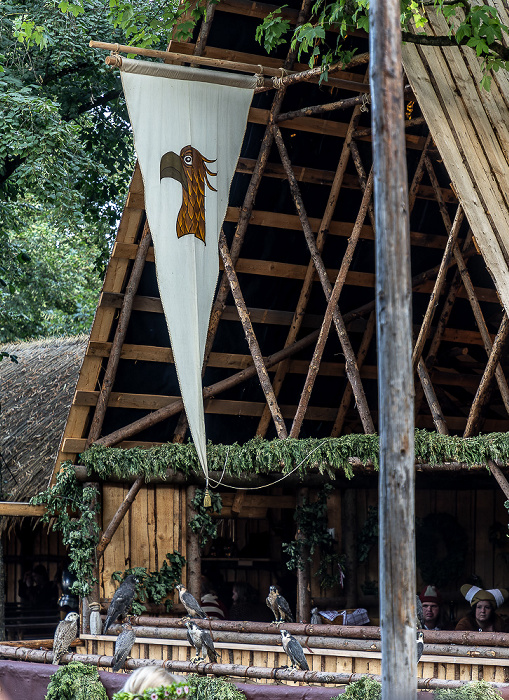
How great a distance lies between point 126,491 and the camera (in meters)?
11.2

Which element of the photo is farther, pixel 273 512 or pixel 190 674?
pixel 273 512

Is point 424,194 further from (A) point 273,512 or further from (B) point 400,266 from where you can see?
(B) point 400,266

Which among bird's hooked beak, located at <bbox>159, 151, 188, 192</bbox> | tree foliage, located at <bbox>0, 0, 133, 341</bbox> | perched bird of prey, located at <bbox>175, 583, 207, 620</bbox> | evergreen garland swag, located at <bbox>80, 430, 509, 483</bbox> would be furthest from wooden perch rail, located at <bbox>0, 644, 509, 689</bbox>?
tree foliage, located at <bbox>0, 0, 133, 341</bbox>

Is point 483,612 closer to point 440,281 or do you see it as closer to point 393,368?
point 440,281

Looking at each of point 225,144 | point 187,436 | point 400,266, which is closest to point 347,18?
point 225,144

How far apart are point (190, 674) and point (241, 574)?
6402mm

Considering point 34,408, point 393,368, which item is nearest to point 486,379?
point 393,368

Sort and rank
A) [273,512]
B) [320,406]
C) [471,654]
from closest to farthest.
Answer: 1. [471,654]
2. [320,406]
3. [273,512]

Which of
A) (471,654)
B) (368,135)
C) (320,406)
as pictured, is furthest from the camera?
(320,406)

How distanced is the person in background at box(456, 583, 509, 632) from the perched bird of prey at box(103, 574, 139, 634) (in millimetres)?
3443

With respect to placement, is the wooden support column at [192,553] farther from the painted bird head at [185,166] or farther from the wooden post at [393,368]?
the wooden post at [393,368]

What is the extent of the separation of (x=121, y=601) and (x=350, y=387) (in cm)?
434

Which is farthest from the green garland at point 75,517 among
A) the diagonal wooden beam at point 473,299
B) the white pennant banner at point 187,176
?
the diagonal wooden beam at point 473,299

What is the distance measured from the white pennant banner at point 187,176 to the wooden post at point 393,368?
14.1ft
